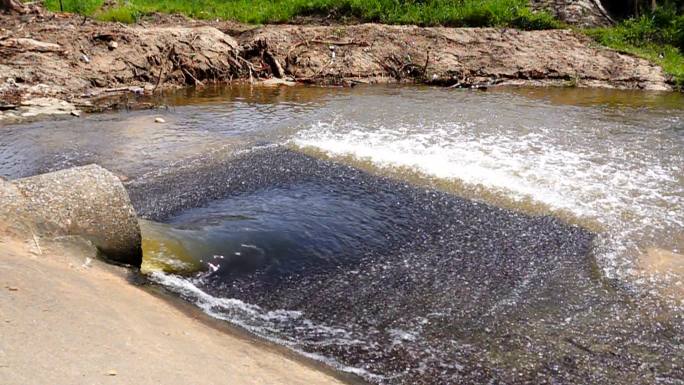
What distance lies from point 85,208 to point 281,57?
12832 millimetres

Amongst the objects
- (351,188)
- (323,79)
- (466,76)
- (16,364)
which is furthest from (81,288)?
(466,76)

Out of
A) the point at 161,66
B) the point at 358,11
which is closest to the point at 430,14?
the point at 358,11

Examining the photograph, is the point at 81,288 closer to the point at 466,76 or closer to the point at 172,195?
the point at 172,195

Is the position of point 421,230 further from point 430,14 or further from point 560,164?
point 430,14

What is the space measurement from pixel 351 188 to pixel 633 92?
11.3 meters

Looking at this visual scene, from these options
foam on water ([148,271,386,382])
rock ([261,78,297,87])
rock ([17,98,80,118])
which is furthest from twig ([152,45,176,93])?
foam on water ([148,271,386,382])

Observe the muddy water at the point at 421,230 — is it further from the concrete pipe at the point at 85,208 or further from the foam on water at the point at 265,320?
the concrete pipe at the point at 85,208

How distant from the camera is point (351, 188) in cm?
790

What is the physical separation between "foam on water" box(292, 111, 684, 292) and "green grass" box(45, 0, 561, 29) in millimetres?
10160

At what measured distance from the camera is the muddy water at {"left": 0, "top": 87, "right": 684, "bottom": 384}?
4469mm

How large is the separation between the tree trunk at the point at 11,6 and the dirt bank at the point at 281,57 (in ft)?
1.32

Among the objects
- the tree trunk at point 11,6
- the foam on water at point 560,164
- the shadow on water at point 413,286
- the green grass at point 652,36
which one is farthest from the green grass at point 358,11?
the shadow on water at point 413,286

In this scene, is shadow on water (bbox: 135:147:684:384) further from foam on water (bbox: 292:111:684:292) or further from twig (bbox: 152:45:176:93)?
twig (bbox: 152:45:176:93)

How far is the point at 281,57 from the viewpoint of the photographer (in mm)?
17375
